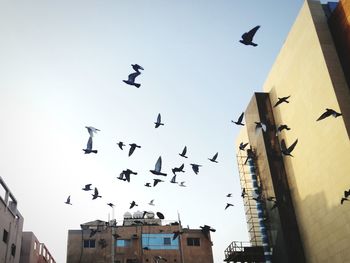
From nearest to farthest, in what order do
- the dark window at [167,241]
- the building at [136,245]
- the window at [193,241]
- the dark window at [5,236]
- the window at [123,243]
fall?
the dark window at [5,236], the building at [136,245], the window at [123,243], the dark window at [167,241], the window at [193,241]

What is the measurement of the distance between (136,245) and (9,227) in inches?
725

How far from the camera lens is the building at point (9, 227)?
2773 centimetres

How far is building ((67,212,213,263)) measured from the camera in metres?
43.6

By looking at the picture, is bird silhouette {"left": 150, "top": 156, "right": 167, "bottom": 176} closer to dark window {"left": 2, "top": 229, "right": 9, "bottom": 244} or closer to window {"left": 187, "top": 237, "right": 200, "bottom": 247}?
dark window {"left": 2, "top": 229, "right": 9, "bottom": 244}

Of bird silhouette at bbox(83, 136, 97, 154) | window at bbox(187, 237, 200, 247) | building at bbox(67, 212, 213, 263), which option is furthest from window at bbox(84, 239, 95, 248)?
bird silhouette at bbox(83, 136, 97, 154)

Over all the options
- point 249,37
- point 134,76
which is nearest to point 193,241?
point 134,76

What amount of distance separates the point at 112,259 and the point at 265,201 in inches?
792

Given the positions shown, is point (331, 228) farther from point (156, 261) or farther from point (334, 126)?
point (156, 261)

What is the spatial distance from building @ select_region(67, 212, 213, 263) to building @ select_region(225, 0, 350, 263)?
11381mm

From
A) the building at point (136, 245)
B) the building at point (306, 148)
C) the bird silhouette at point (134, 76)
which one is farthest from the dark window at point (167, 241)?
the bird silhouette at point (134, 76)

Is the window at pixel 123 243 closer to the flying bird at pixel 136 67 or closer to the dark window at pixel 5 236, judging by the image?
the dark window at pixel 5 236

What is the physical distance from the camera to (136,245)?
44.8 metres

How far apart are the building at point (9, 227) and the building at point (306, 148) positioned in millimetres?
18380

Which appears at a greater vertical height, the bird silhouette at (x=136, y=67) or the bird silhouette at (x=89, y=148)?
the bird silhouette at (x=136, y=67)
